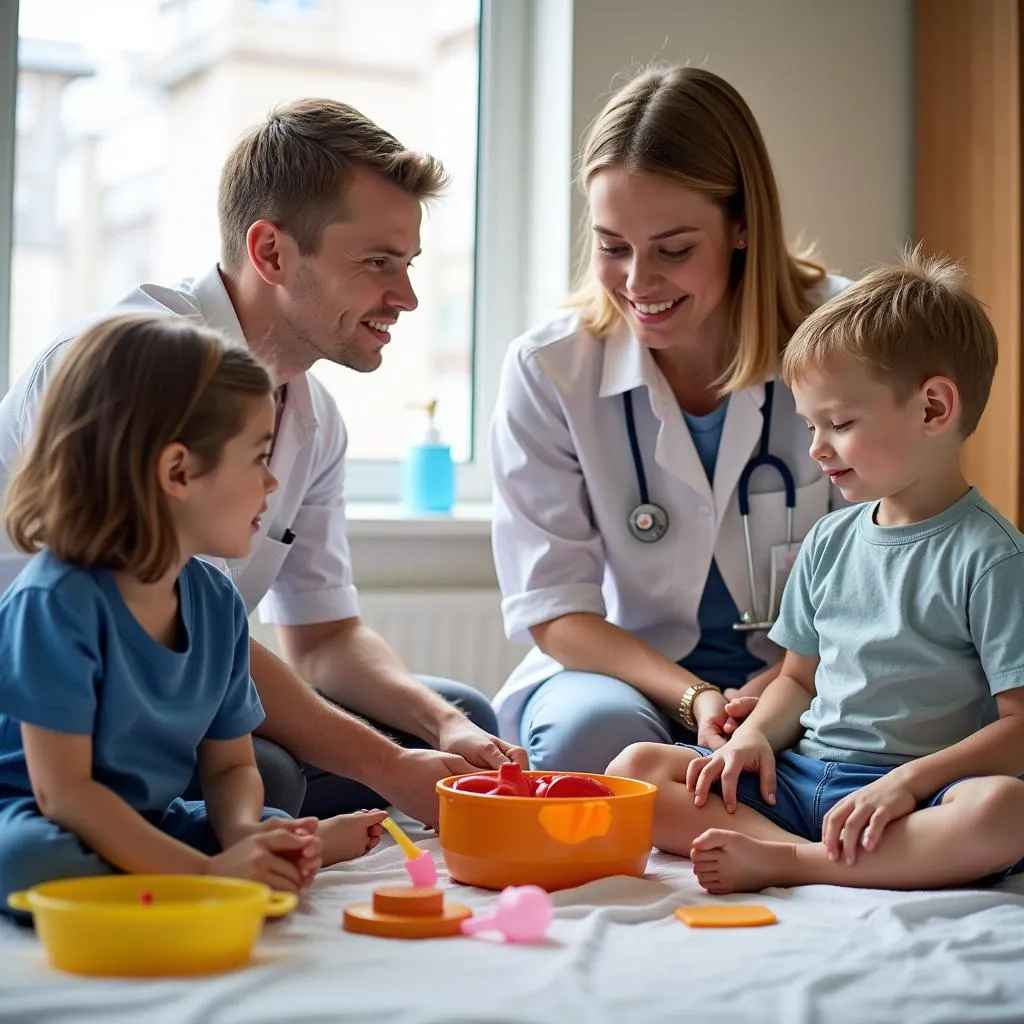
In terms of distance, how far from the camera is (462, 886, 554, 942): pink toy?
1.21 meters

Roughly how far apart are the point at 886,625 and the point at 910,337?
34 cm

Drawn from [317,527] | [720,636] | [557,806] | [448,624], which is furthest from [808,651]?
[448,624]

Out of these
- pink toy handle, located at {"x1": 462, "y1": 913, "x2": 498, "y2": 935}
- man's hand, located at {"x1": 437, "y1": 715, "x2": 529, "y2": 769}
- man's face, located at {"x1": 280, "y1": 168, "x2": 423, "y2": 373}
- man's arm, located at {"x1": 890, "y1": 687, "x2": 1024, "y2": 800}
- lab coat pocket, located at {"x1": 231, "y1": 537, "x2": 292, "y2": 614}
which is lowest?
pink toy handle, located at {"x1": 462, "y1": 913, "x2": 498, "y2": 935}

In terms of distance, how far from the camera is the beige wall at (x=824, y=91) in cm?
279

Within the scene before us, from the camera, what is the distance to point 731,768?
5.18 feet

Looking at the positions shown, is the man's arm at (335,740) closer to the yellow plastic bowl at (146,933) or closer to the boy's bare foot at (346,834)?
the boy's bare foot at (346,834)

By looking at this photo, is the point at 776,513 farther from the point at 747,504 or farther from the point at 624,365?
the point at 624,365

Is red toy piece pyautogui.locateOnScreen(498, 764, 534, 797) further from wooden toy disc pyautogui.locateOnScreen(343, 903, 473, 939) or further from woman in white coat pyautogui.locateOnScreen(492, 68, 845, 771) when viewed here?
woman in white coat pyautogui.locateOnScreen(492, 68, 845, 771)

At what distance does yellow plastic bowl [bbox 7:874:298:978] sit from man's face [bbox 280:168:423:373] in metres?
0.90

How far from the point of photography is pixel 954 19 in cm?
278

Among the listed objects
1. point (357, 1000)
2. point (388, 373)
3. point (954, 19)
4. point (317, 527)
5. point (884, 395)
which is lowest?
point (357, 1000)

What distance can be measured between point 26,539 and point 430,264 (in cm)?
179

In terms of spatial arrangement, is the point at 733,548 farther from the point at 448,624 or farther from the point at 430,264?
the point at 430,264

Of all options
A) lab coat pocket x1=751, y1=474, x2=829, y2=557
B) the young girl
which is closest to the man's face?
the young girl
